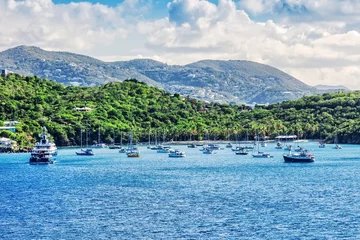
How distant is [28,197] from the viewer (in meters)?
68.4

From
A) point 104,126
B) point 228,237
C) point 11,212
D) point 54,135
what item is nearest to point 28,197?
point 11,212

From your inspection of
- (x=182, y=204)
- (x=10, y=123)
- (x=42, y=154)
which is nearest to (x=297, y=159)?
(x=42, y=154)

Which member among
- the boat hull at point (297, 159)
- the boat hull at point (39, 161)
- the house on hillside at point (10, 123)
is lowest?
the boat hull at point (297, 159)

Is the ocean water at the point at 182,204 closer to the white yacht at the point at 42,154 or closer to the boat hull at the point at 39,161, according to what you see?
the boat hull at the point at 39,161

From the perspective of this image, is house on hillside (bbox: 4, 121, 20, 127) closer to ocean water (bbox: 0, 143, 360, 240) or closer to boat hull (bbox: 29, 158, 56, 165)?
boat hull (bbox: 29, 158, 56, 165)

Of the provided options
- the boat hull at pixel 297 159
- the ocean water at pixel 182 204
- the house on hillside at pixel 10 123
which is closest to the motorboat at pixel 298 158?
the boat hull at pixel 297 159

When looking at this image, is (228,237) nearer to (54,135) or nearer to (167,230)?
(167,230)

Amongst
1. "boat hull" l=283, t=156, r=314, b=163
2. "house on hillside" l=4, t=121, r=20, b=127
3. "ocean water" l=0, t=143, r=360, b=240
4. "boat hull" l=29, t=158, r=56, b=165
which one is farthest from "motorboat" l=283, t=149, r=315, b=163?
"house on hillside" l=4, t=121, r=20, b=127

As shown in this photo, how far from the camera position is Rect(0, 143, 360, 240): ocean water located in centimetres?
4872

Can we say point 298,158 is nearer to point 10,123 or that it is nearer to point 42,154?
point 42,154

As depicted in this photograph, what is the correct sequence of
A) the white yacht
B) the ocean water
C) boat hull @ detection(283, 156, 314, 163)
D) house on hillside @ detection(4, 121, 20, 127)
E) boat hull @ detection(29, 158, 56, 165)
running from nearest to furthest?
the ocean water, boat hull @ detection(29, 158, 56, 165), the white yacht, boat hull @ detection(283, 156, 314, 163), house on hillside @ detection(4, 121, 20, 127)

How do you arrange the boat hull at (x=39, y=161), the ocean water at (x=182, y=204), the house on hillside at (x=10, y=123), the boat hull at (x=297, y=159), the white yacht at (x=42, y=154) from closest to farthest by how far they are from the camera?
the ocean water at (x=182, y=204), the boat hull at (x=39, y=161), the white yacht at (x=42, y=154), the boat hull at (x=297, y=159), the house on hillside at (x=10, y=123)

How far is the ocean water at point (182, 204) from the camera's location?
160 ft

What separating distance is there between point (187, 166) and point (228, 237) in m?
65.3
